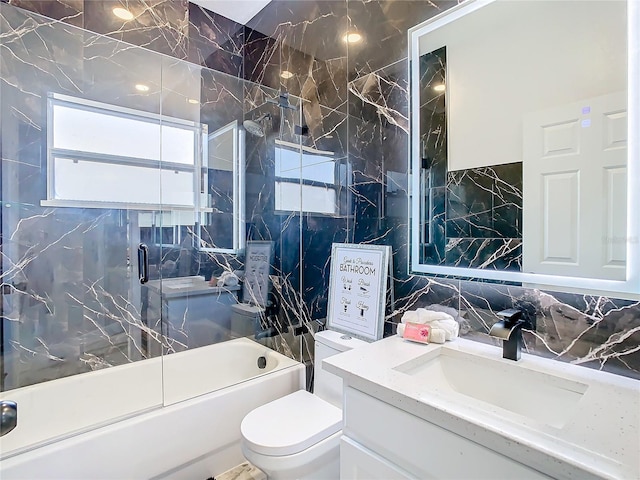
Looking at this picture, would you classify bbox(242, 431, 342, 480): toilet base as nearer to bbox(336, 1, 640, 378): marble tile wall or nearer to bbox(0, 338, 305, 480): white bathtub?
bbox(0, 338, 305, 480): white bathtub

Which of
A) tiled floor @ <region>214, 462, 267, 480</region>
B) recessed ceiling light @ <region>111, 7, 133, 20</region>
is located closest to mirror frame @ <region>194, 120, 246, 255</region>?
recessed ceiling light @ <region>111, 7, 133, 20</region>

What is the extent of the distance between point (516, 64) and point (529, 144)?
12.6 inches

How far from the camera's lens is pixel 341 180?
6.26 feet

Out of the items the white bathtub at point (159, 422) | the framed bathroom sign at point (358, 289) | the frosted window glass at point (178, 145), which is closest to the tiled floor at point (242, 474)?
the white bathtub at point (159, 422)

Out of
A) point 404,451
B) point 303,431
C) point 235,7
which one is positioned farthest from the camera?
point 235,7

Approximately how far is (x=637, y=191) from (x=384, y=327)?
109 cm

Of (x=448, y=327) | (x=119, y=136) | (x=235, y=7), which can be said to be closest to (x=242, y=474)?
(x=448, y=327)

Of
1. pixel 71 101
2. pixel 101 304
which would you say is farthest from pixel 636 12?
pixel 101 304

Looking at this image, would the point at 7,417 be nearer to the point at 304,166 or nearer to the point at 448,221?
the point at 448,221

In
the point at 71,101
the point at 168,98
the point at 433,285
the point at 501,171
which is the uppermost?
the point at 168,98

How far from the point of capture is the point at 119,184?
2252mm

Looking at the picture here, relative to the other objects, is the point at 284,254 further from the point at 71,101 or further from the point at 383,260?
the point at 71,101

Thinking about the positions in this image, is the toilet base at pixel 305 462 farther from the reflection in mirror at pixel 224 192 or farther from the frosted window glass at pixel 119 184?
the frosted window glass at pixel 119 184

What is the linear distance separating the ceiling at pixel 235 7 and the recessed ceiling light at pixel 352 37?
93 cm
